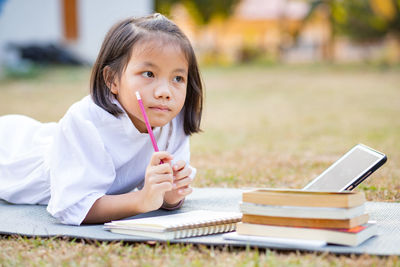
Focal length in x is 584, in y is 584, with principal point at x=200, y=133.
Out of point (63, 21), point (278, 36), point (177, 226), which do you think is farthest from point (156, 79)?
point (278, 36)

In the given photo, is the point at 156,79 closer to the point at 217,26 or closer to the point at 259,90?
the point at 259,90

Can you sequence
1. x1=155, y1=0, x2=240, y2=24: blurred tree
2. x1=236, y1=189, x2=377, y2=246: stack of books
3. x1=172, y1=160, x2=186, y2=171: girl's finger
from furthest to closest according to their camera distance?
x1=155, y1=0, x2=240, y2=24: blurred tree, x1=172, y1=160, x2=186, y2=171: girl's finger, x1=236, y1=189, x2=377, y2=246: stack of books

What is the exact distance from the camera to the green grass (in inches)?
70.1

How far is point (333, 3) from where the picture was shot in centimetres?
1742

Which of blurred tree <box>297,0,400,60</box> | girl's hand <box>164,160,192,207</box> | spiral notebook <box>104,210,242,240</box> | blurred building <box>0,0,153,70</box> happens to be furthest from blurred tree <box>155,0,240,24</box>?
spiral notebook <box>104,210,242,240</box>

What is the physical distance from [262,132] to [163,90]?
406cm

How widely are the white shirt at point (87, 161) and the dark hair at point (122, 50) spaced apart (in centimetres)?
5

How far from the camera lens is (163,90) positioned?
2.12 m

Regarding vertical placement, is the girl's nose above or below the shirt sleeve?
above

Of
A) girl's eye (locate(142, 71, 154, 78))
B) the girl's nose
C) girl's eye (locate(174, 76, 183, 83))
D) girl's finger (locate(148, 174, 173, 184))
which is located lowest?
girl's finger (locate(148, 174, 173, 184))

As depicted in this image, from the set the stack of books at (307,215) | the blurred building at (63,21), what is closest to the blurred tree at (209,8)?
the blurred building at (63,21)

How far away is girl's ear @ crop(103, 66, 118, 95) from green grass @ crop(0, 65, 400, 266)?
2.03 ft

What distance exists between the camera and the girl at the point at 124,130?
213cm

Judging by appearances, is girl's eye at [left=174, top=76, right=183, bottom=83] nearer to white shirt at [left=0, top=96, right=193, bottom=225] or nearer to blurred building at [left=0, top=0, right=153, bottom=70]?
white shirt at [left=0, top=96, right=193, bottom=225]
